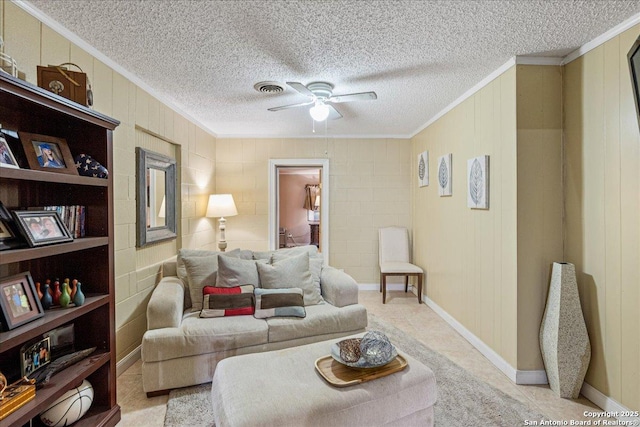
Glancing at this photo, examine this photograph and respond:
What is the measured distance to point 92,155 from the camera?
78.0 inches

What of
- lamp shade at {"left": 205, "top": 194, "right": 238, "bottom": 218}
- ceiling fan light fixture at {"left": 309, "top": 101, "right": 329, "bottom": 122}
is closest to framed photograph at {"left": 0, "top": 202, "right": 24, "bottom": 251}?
ceiling fan light fixture at {"left": 309, "top": 101, "right": 329, "bottom": 122}

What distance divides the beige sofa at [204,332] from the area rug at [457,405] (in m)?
0.15

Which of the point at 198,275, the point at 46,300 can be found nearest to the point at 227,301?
the point at 198,275

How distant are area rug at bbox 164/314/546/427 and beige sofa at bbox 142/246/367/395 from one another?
145 mm

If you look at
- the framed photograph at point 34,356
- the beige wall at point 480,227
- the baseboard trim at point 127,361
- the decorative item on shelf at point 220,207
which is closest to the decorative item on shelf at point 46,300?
the framed photograph at point 34,356

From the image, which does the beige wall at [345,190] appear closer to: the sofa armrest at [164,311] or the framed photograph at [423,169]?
the framed photograph at [423,169]

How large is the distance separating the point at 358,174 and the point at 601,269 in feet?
11.2

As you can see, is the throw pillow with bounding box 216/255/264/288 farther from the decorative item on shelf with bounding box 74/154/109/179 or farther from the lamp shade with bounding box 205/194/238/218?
the lamp shade with bounding box 205/194/238/218

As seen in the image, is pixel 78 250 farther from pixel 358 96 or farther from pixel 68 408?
pixel 358 96

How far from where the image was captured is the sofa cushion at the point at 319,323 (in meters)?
2.60

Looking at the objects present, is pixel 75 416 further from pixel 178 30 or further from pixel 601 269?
pixel 601 269

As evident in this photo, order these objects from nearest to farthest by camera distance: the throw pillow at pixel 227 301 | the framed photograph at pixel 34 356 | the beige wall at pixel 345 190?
the framed photograph at pixel 34 356
the throw pillow at pixel 227 301
the beige wall at pixel 345 190

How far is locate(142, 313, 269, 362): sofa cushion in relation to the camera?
2287mm

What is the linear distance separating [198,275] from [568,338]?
2805mm
